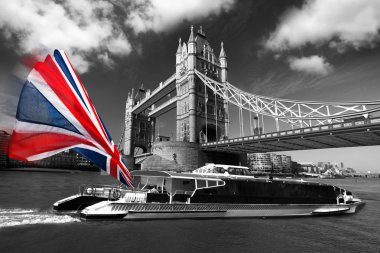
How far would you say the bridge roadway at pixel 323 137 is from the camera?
108 ft

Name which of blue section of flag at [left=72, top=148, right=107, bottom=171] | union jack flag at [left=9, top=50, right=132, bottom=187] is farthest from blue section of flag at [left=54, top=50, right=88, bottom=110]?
blue section of flag at [left=72, top=148, right=107, bottom=171]

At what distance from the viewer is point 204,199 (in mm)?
15680

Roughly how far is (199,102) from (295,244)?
54.1 m

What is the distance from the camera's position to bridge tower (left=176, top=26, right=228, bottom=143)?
205 feet

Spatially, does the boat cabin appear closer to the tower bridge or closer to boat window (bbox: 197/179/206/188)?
boat window (bbox: 197/179/206/188)

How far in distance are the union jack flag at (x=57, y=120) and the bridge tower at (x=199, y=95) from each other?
167 feet

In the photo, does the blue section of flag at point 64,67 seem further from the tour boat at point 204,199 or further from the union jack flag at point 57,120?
the tour boat at point 204,199

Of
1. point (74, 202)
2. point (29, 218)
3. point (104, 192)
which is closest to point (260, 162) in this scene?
point (104, 192)

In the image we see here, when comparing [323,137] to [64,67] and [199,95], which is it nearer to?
[199,95]

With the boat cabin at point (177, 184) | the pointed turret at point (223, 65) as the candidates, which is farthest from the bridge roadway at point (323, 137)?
the boat cabin at point (177, 184)

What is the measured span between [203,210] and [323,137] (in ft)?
103

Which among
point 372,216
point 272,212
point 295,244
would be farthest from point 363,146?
point 295,244

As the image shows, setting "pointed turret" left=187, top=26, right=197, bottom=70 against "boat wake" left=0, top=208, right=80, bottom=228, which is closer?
"boat wake" left=0, top=208, right=80, bottom=228

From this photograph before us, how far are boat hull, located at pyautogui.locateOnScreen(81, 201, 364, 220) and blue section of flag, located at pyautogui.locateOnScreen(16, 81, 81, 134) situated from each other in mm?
6598
